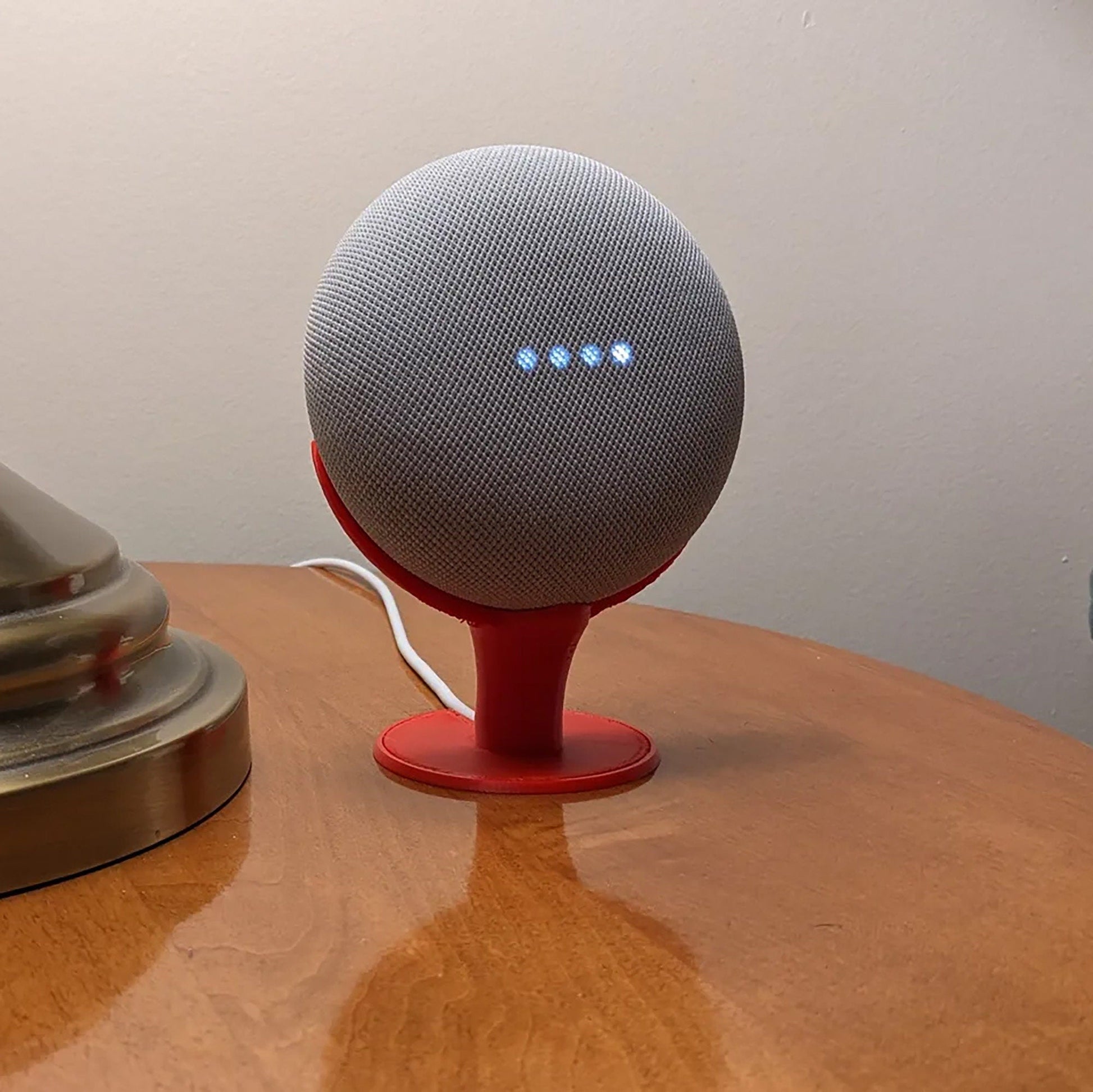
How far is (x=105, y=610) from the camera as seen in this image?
1.38 ft

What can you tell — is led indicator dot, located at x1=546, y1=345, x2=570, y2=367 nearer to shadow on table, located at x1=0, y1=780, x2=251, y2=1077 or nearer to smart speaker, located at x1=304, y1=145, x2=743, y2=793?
smart speaker, located at x1=304, y1=145, x2=743, y2=793

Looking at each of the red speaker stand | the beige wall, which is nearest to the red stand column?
the red speaker stand

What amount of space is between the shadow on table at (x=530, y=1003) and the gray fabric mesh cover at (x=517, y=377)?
12 centimetres

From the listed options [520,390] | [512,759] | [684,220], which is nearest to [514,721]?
[512,759]

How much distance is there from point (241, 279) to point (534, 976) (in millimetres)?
896

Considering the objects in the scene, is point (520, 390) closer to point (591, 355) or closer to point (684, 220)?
point (591, 355)

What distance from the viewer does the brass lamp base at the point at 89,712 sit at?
0.36m

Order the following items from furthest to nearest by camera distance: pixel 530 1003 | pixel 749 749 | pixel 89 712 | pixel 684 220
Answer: pixel 684 220, pixel 749 749, pixel 89 712, pixel 530 1003

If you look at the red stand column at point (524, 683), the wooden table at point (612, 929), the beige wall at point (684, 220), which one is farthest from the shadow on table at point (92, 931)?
the beige wall at point (684, 220)

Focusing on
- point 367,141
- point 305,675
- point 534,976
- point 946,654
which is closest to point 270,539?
point 367,141

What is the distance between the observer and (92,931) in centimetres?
33

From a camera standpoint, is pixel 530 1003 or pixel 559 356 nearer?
pixel 530 1003

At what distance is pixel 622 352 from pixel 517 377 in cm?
4

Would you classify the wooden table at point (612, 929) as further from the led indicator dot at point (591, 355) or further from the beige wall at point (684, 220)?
the beige wall at point (684, 220)
